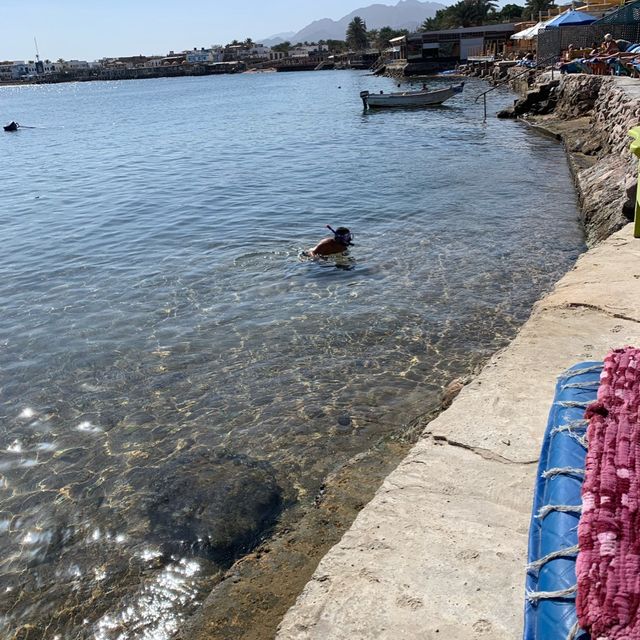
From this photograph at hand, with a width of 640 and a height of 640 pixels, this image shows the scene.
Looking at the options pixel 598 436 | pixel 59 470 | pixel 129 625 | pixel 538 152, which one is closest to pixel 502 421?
pixel 598 436

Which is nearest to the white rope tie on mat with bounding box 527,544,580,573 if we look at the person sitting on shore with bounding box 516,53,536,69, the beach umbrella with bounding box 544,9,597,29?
the beach umbrella with bounding box 544,9,597,29

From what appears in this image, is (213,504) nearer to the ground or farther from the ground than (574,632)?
nearer to the ground

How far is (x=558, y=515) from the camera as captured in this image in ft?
10.2

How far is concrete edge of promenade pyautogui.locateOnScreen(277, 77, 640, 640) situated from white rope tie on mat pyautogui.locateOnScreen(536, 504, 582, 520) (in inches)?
16.9

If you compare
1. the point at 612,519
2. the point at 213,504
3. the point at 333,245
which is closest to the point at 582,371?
the point at 612,519

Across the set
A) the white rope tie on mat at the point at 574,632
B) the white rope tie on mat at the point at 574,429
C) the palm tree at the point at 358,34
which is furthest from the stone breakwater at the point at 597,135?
the palm tree at the point at 358,34

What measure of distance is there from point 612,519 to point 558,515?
38 cm

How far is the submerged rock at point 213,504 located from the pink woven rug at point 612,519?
9.94 ft

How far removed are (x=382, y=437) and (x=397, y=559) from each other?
275 centimetres

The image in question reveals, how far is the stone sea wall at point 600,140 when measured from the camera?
1193cm

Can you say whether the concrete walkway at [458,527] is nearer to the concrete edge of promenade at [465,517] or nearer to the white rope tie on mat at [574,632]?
the concrete edge of promenade at [465,517]

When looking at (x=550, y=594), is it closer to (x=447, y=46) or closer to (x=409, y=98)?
(x=409, y=98)

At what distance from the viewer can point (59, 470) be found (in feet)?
20.8

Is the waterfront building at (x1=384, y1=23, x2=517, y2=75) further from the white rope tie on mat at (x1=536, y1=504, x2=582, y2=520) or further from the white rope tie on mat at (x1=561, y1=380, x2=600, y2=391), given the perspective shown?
the white rope tie on mat at (x1=536, y1=504, x2=582, y2=520)
